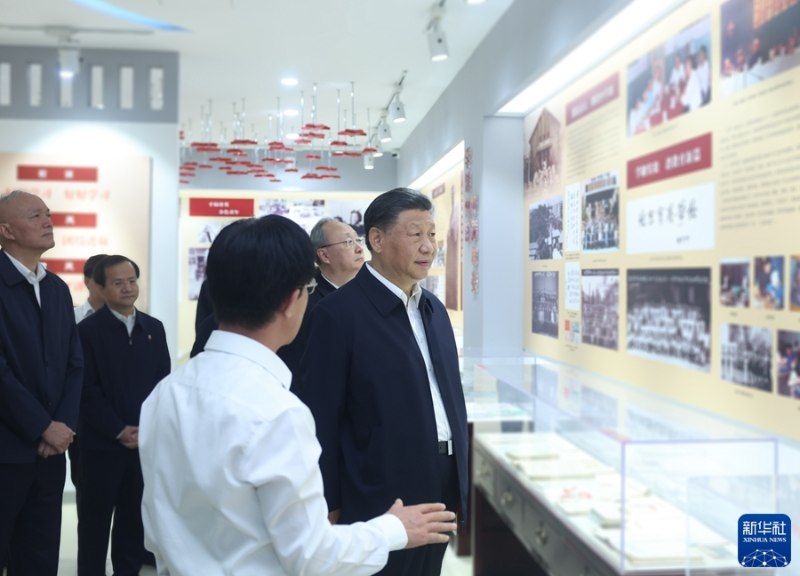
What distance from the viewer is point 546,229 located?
5.46 m

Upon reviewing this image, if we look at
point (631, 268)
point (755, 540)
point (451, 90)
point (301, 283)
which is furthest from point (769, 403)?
point (451, 90)

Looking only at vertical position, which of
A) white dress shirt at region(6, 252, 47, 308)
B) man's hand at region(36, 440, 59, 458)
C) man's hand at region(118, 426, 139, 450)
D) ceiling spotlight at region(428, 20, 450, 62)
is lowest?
man's hand at region(118, 426, 139, 450)

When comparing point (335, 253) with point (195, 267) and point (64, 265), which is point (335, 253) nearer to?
point (64, 265)

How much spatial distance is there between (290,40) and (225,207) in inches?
237

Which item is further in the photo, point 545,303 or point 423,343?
point 545,303

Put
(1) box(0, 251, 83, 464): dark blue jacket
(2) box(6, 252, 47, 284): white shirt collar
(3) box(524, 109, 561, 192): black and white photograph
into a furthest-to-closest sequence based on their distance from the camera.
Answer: (3) box(524, 109, 561, 192): black and white photograph < (2) box(6, 252, 47, 284): white shirt collar < (1) box(0, 251, 83, 464): dark blue jacket

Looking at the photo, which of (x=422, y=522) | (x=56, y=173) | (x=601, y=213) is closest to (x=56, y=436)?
(x=422, y=522)

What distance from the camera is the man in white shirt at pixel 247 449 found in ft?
3.76

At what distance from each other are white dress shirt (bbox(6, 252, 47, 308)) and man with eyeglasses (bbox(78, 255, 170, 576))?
547 millimetres

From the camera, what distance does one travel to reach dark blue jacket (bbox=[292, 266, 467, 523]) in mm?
2102

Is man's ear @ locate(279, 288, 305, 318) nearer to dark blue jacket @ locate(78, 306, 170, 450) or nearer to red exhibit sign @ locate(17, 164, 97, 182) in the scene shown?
dark blue jacket @ locate(78, 306, 170, 450)

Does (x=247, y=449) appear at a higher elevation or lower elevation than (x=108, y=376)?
higher

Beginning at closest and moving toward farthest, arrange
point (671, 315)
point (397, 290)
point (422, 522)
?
point (422, 522), point (397, 290), point (671, 315)

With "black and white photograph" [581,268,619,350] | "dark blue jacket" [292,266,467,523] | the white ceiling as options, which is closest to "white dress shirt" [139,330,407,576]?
"dark blue jacket" [292,266,467,523]
